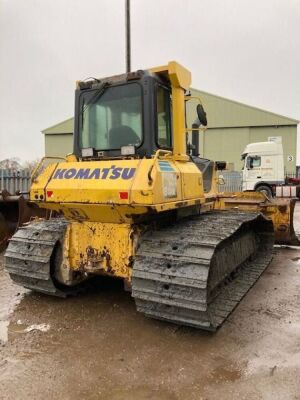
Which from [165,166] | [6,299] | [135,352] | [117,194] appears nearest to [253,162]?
[165,166]

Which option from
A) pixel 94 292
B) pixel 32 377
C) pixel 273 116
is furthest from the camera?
pixel 273 116

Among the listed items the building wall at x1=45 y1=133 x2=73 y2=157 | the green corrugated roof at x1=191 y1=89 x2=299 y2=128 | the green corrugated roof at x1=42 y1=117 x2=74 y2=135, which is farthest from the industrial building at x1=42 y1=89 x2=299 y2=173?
the building wall at x1=45 y1=133 x2=73 y2=157

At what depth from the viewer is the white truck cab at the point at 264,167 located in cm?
1852

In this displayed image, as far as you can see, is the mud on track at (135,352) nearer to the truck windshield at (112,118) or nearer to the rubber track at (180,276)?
the rubber track at (180,276)

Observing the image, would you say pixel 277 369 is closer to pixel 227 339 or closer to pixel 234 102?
pixel 227 339

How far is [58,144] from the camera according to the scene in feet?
104

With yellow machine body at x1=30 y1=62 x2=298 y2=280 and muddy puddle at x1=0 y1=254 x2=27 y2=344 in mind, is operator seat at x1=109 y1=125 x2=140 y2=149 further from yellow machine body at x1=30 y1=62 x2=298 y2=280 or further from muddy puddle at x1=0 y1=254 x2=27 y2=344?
muddy puddle at x1=0 y1=254 x2=27 y2=344

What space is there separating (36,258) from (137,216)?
4.61 ft

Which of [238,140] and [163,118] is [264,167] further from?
[163,118]

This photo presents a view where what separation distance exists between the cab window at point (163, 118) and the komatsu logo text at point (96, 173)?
60cm

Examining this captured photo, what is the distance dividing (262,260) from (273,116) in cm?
2354

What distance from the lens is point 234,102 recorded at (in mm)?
28078

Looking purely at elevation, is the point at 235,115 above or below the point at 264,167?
above

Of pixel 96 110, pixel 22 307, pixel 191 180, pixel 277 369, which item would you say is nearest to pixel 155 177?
pixel 191 180
